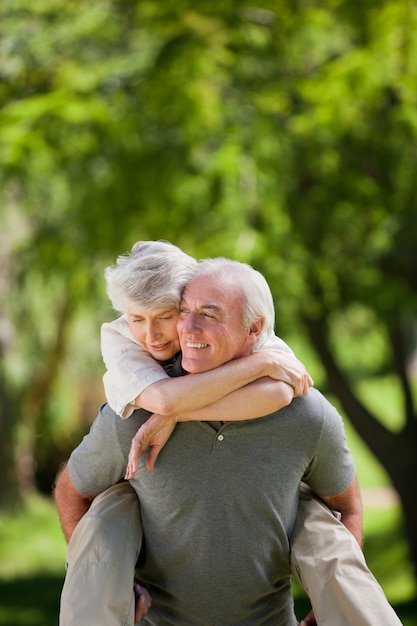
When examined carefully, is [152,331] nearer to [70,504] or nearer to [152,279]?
[152,279]

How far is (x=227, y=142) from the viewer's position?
6.40 meters

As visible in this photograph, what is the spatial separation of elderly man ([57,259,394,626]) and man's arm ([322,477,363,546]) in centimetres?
11

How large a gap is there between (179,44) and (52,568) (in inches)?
216

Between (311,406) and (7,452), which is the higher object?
(311,406)

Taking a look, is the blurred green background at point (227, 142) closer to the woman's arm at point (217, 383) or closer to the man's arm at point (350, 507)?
the man's arm at point (350, 507)

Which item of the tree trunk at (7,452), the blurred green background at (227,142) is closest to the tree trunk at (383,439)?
the blurred green background at (227,142)

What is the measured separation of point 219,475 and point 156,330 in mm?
325

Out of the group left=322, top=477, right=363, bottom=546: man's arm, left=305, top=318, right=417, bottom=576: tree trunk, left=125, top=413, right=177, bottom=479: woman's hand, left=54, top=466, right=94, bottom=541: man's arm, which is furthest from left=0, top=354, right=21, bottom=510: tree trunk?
left=125, top=413, right=177, bottom=479: woman's hand

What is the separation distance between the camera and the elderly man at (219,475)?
1.98m

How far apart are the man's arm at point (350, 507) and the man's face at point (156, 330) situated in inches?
18.9

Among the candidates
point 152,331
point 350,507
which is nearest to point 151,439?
point 152,331

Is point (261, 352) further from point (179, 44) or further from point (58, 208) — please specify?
point (58, 208)

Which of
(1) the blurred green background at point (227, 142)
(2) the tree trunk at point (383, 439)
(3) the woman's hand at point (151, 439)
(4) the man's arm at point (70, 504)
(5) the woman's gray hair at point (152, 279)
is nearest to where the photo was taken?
(3) the woman's hand at point (151, 439)

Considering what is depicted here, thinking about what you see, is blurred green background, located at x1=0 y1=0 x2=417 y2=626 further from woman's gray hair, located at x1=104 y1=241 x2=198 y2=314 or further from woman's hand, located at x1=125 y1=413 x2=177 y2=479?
woman's hand, located at x1=125 y1=413 x2=177 y2=479
